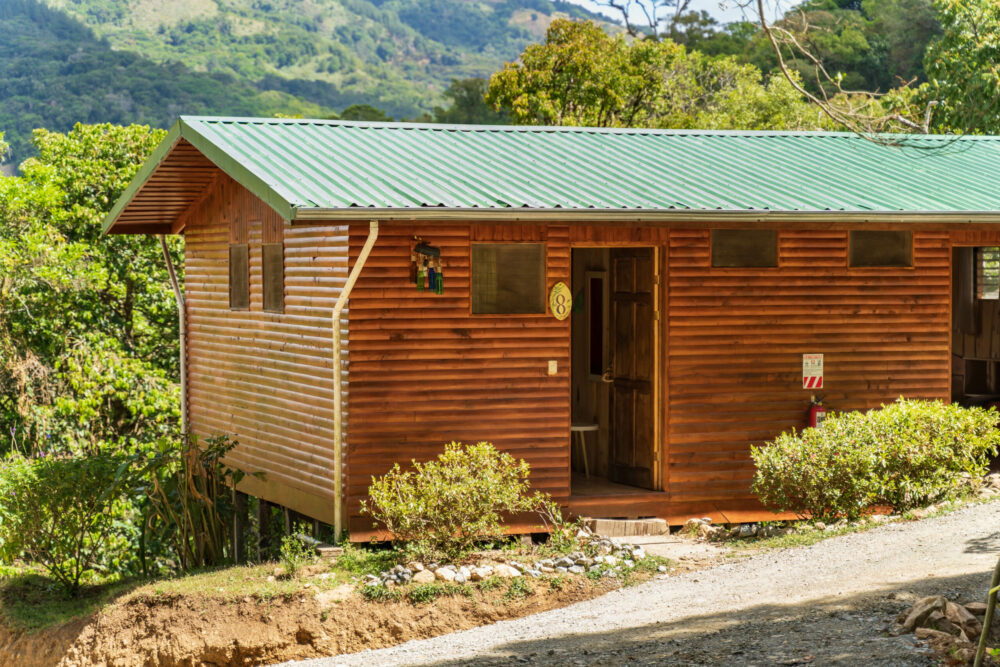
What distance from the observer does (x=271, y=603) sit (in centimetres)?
968

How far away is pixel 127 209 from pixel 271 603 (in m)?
6.11

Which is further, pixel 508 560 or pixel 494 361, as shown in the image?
pixel 494 361

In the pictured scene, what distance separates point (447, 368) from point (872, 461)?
12.3 ft

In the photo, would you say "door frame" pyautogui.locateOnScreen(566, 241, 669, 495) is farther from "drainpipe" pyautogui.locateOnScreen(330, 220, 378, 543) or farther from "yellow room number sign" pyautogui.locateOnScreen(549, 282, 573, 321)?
"drainpipe" pyautogui.locateOnScreen(330, 220, 378, 543)

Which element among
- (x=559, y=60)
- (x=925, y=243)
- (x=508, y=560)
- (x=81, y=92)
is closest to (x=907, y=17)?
(x=559, y=60)

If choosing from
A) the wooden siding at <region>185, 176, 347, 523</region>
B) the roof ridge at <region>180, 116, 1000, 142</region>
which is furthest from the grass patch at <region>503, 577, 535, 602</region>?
the roof ridge at <region>180, 116, 1000, 142</region>

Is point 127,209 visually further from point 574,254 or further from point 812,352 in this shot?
point 812,352

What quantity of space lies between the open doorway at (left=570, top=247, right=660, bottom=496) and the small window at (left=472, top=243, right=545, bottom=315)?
1300 mm

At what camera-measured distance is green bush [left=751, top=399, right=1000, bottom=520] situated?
10688 millimetres

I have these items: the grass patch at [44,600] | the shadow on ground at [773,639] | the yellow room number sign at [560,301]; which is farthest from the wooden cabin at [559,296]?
the shadow on ground at [773,639]

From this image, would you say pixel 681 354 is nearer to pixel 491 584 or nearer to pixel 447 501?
pixel 447 501

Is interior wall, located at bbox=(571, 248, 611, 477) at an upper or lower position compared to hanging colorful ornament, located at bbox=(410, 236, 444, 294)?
lower

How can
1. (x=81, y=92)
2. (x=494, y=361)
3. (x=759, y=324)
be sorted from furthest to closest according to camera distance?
(x=81, y=92)
(x=759, y=324)
(x=494, y=361)

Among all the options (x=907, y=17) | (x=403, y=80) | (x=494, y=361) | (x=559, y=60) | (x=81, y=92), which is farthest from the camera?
(x=403, y=80)
